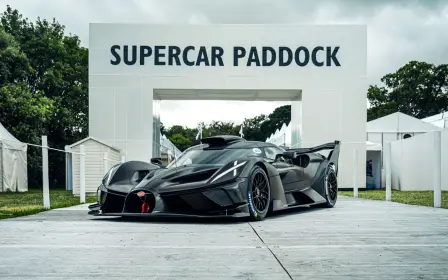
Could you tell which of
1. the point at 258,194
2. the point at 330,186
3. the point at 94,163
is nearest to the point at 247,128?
the point at 94,163

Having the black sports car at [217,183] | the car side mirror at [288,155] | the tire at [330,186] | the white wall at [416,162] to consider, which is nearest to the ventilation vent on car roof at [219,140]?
the black sports car at [217,183]

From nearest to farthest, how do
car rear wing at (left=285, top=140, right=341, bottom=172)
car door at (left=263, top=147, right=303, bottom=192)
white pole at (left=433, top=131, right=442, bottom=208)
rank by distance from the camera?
car door at (left=263, top=147, right=303, bottom=192) < car rear wing at (left=285, top=140, right=341, bottom=172) < white pole at (left=433, top=131, right=442, bottom=208)

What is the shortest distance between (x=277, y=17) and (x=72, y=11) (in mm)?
8272

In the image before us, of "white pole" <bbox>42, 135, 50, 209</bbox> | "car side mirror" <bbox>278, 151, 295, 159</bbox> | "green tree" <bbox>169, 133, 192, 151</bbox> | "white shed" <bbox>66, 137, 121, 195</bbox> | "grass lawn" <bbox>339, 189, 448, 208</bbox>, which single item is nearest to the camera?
"car side mirror" <bbox>278, 151, 295, 159</bbox>

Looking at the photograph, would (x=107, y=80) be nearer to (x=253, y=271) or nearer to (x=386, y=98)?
(x=253, y=271)

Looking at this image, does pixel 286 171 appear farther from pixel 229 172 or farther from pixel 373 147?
pixel 373 147

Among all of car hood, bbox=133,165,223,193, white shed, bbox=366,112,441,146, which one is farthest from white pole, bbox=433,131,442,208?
white shed, bbox=366,112,441,146

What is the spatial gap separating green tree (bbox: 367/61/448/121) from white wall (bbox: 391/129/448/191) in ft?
155

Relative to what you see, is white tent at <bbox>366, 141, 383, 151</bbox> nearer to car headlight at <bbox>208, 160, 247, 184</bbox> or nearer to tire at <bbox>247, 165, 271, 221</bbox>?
tire at <bbox>247, 165, 271, 221</bbox>

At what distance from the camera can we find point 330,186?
31.6ft

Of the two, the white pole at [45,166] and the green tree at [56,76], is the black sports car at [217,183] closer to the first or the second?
the white pole at [45,166]

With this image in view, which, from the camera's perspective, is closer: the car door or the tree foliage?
the car door

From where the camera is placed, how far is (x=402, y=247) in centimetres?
444

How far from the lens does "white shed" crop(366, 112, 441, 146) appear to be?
29641mm
